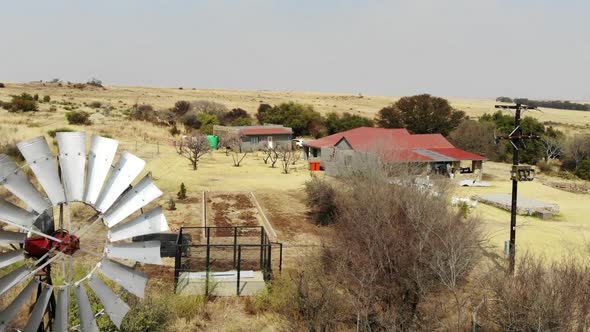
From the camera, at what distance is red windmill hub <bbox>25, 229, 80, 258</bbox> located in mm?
8062

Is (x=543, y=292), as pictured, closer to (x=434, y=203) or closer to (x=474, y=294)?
(x=474, y=294)

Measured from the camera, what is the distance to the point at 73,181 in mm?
8281

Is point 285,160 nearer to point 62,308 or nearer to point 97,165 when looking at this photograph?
point 97,165

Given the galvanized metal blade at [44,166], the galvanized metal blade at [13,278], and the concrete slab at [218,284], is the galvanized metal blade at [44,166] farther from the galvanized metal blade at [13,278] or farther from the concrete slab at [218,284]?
the concrete slab at [218,284]

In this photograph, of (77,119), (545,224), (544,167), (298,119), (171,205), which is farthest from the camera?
(298,119)

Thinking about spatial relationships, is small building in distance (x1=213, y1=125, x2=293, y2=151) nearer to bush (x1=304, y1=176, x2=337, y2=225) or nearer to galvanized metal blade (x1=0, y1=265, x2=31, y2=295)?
bush (x1=304, y1=176, x2=337, y2=225)

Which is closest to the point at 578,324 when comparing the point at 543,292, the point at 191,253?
the point at 543,292

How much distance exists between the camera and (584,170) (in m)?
50.5

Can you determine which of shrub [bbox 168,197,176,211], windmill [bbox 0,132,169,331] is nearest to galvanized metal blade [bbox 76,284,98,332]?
windmill [bbox 0,132,169,331]

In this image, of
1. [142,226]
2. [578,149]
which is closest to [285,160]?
[578,149]

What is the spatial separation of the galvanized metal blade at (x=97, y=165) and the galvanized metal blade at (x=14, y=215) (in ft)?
2.89

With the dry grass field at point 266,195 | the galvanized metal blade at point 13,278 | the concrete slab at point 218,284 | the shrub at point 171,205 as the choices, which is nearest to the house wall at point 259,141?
the dry grass field at point 266,195

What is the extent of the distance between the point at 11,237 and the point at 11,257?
326 millimetres

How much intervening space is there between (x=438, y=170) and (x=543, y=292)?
3232cm
